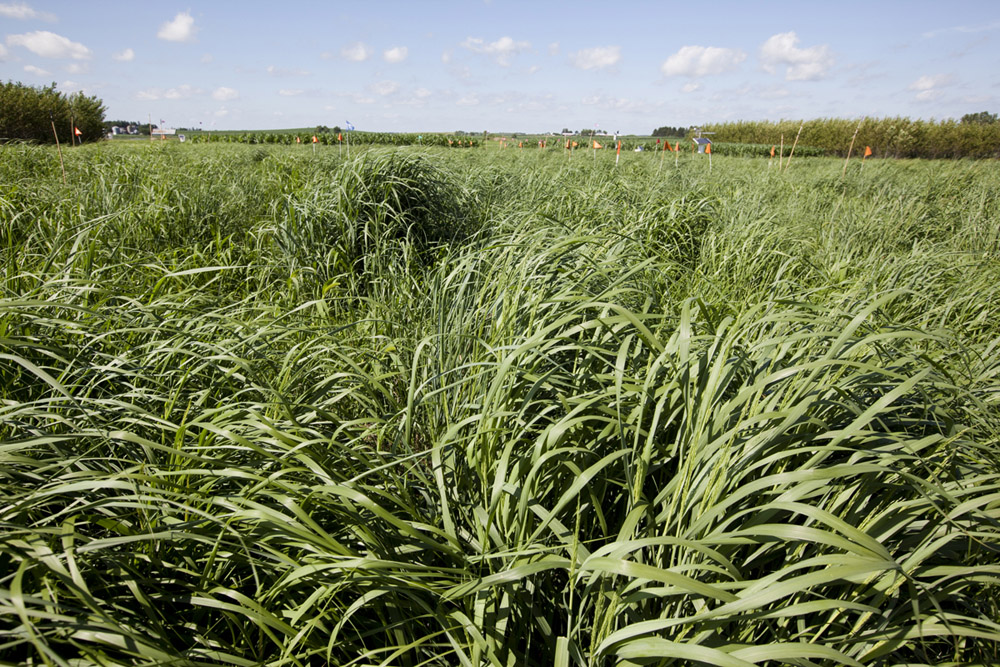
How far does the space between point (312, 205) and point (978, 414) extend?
373 centimetres

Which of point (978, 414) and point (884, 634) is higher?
point (978, 414)

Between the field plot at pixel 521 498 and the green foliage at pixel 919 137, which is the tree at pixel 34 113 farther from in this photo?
A: the green foliage at pixel 919 137

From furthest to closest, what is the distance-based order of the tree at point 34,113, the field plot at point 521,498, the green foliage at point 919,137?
the green foliage at point 919,137, the tree at point 34,113, the field plot at point 521,498

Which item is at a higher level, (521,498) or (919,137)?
(919,137)

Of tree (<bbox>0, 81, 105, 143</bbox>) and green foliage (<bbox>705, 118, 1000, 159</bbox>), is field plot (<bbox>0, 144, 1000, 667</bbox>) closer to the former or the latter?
tree (<bbox>0, 81, 105, 143</bbox>)

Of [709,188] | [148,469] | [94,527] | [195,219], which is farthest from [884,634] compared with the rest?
[709,188]

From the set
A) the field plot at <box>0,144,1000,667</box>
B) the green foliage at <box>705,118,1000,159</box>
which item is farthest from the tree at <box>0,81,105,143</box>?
the green foliage at <box>705,118,1000,159</box>

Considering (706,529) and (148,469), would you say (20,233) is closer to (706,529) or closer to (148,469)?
(148,469)

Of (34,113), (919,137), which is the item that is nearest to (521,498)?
(34,113)

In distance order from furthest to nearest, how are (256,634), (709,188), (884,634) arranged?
(709,188) < (256,634) < (884,634)

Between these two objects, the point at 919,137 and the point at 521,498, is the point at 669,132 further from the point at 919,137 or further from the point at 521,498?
the point at 521,498

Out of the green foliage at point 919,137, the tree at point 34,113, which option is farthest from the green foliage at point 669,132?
the tree at point 34,113

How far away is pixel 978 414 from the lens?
1429 mm

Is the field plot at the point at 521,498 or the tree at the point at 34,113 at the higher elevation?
the tree at the point at 34,113
